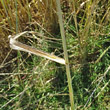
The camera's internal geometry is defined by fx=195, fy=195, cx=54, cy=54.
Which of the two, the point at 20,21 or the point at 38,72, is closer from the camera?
the point at 38,72


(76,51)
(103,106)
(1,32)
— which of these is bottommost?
(103,106)

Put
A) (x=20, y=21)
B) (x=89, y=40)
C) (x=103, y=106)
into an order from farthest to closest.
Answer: (x=20, y=21)
(x=89, y=40)
(x=103, y=106)

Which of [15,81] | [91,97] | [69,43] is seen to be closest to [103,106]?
[91,97]

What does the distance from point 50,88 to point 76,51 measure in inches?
10.6

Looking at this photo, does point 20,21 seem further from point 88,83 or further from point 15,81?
point 88,83

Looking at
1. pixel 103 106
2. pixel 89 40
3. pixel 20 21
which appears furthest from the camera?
pixel 20 21

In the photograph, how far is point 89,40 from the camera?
1136 millimetres

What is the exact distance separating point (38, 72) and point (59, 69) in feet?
0.43

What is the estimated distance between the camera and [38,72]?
112cm

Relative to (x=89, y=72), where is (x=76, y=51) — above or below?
above

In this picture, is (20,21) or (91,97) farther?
(20,21)

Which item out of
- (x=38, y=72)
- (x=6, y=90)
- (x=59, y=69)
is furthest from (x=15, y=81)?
(x=59, y=69)

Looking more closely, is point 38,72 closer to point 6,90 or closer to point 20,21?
point 6,90

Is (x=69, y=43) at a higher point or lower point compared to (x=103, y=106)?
higher
